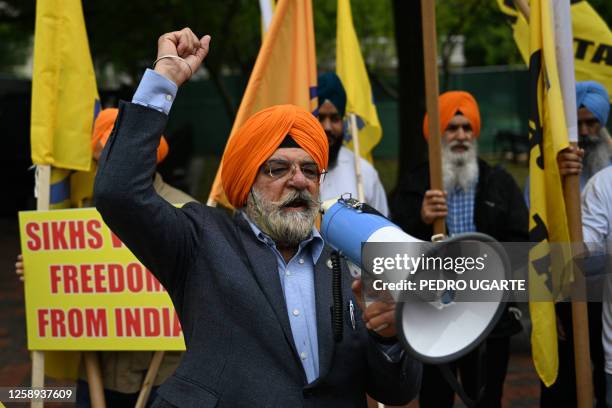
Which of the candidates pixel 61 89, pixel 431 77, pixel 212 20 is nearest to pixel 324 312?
pixel 431 77

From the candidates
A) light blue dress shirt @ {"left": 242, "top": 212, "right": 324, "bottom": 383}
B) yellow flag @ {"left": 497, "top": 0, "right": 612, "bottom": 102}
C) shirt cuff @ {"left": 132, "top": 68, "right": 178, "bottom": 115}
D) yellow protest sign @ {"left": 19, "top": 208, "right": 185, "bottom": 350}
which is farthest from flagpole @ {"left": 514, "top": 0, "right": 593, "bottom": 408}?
shirt cuff @ {"left": 132, "top": 68, "right": 178, "bottom": 115}

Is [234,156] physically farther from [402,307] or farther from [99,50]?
[99,50]

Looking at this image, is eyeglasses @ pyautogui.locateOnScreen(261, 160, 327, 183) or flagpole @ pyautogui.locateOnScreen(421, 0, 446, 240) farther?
→ flagpole @ pyautogui.locateOnScreen(421, 0, 446, 240)

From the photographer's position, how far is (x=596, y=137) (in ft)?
15.4

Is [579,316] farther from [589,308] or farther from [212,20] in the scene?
[212,20]

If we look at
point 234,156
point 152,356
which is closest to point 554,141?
point 234,156

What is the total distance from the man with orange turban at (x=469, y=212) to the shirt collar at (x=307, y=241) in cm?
191

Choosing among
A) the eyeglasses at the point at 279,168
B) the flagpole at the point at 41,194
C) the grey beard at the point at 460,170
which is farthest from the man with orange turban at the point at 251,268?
the grey beard at the point at 460,170

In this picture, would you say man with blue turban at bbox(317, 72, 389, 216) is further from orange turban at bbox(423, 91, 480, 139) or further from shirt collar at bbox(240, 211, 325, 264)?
shirt collar at bbox(240, 211, 325, 264)

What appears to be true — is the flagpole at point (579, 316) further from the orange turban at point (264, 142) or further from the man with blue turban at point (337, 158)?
the orange turban at point (264, 142)

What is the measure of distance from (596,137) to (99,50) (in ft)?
41.2

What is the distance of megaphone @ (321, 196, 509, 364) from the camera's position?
2152 millimetres

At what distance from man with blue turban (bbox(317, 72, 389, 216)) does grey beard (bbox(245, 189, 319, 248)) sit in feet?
7.47

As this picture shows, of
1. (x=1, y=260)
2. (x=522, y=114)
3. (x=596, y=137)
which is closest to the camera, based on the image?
(x=596, y=137)
